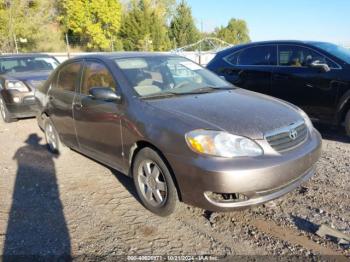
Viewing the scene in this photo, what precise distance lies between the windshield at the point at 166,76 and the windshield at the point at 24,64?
17.2 feet

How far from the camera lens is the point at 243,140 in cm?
275

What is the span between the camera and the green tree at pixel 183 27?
55.7 m

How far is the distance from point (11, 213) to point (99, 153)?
3.71 feet

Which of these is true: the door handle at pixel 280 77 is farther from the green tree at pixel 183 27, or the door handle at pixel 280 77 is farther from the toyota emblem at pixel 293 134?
the green tree at pixel 183 27

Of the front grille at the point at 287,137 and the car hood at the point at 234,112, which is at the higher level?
the car hood at the point at 234,112

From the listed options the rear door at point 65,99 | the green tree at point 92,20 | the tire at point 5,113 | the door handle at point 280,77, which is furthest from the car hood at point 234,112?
the green tree at point 92,20

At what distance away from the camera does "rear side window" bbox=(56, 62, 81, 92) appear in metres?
4.42

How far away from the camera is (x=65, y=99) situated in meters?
4.52

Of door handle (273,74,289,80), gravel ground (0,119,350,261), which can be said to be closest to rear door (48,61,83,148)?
gravel ground (0,119,350,261)

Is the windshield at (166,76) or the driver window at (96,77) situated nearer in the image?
the windshield at (166,76)

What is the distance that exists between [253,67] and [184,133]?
12.5 ft

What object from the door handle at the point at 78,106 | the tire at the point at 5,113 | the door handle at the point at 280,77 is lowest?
the tire at the point at 5,113

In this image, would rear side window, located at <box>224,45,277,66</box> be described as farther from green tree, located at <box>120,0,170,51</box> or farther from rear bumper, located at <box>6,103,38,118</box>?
green tree, located at <box>120,0,170,51</box>

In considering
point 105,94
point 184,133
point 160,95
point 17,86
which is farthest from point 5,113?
point 184,133
